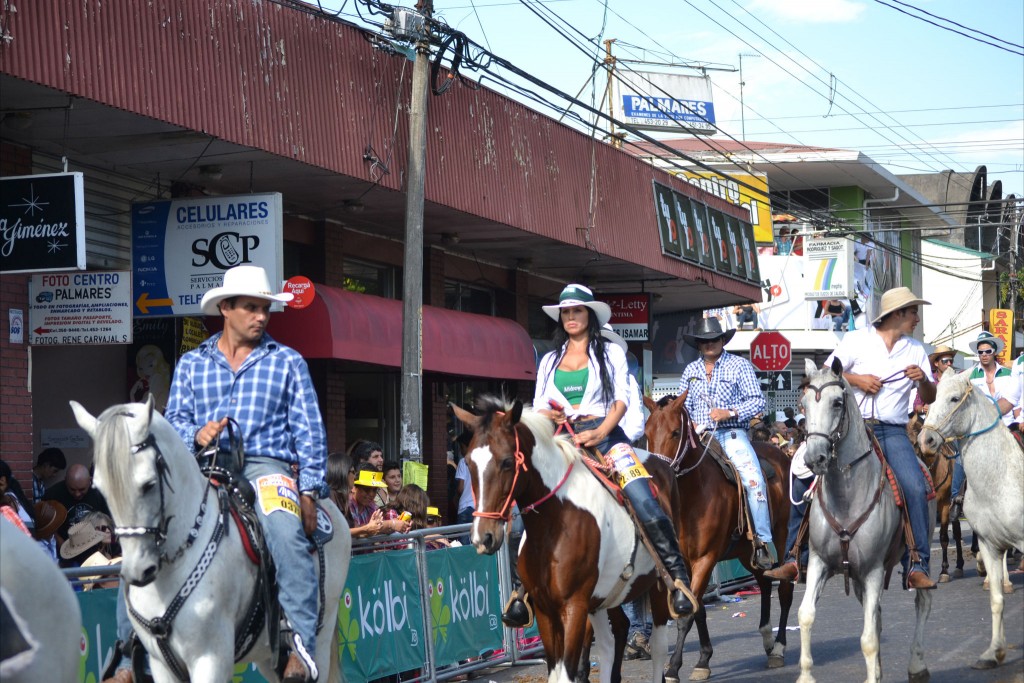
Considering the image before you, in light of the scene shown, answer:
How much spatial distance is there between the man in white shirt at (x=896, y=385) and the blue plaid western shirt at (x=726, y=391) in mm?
2377

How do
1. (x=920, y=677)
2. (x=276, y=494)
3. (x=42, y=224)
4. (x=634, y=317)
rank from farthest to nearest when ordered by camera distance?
1. (x=634, y=317)
2. (x=42, y=224)
3. (x=920, y=677)
4. (x=276, y=494)

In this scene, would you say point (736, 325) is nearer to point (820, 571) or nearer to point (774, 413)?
point (774, 413)

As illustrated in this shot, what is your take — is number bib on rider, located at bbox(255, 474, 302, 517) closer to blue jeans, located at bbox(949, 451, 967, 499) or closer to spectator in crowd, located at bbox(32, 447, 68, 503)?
spectator in crowd, located at bbox(32, 447, 68, 503)

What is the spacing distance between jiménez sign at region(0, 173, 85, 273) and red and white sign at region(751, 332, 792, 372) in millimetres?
20128

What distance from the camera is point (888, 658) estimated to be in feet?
36.0

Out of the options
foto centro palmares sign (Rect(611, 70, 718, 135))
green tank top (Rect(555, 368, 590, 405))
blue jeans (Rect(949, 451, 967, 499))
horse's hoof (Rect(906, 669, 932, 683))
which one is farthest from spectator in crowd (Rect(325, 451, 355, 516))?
foto centro palmares sign (Rect(611, 70, 718, 135))

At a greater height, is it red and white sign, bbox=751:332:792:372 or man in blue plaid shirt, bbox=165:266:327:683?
red and white sign, bbox=751:332:792:372

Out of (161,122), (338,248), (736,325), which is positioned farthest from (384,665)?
(736,325)

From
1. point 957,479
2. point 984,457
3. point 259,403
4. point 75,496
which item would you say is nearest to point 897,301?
point 984,457

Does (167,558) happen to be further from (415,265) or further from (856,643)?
(415,265)

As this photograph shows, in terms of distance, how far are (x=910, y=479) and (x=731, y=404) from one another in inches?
114

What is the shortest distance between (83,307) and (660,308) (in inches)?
704

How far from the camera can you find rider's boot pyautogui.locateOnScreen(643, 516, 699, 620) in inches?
332

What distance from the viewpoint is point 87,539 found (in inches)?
365
